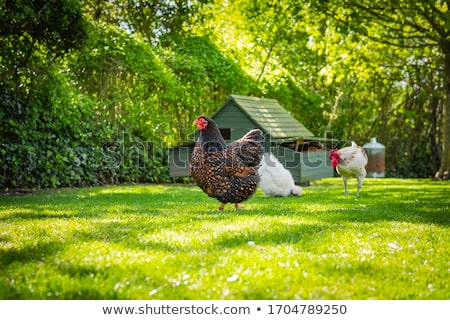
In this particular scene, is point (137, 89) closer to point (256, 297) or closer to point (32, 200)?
point (32, 200)

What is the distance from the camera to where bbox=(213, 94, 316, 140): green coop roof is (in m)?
10.3

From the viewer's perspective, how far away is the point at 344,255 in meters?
3.71

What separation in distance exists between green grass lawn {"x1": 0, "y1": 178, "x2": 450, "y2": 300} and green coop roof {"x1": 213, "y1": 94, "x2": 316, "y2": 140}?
14.6 ft

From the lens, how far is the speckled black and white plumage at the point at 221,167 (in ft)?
18.8

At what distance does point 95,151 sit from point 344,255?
26.4 feet

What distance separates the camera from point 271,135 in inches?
397

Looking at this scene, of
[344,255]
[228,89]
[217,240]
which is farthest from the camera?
[228,89]

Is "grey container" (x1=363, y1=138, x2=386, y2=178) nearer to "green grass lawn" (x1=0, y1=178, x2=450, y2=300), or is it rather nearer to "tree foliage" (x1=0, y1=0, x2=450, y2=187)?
"tree foliage" (x1=0, y1=0, x2=450, y2=187)

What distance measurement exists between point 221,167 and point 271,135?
4.48m

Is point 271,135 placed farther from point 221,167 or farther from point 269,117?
point 221,167

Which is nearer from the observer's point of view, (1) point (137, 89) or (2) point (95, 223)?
(2) point (95, 223)

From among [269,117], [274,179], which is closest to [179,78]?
[269,117]
